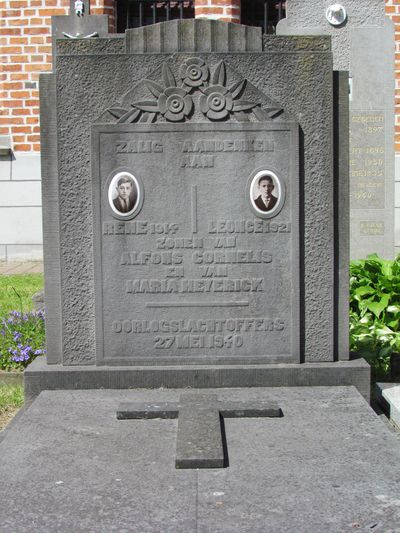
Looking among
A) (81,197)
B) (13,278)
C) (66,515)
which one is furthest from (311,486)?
(13,278)

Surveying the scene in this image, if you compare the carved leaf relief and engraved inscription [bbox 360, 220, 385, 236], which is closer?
the carved leaf relief

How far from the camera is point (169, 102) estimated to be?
12.4 feet

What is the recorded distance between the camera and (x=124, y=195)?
12.5ft

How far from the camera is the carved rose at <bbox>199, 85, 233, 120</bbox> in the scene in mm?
3789

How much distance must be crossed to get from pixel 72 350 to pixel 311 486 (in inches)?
64.5

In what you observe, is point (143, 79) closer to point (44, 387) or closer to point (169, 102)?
point (169, 102)

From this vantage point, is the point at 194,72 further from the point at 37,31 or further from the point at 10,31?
the point at 10,31

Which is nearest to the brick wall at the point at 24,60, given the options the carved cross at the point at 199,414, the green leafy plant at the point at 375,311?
the green leafy plant at the point at 375,311

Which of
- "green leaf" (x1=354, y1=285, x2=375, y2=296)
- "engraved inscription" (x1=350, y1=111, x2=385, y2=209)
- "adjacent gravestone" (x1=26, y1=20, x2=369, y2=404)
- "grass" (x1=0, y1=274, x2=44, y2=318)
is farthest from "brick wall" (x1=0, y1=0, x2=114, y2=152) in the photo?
"adjacent gravestone" (x1=26, y1=20, x2=369, y2=404)

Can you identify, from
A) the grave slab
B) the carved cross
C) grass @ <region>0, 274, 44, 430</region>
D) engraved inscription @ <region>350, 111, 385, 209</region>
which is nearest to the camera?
the grave slab

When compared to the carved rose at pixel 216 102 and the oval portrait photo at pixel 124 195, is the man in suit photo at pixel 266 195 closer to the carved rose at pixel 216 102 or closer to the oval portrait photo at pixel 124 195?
the carved rose at pixel 216 102

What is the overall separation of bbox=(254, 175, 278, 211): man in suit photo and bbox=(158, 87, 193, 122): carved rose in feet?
1.55

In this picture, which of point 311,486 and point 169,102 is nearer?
point 311,486

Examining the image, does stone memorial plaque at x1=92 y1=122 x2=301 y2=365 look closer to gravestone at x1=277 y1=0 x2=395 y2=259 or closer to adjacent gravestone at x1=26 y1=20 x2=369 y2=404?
adjacent gravestone at x1=26 y1=20 x2=369 y2=404
